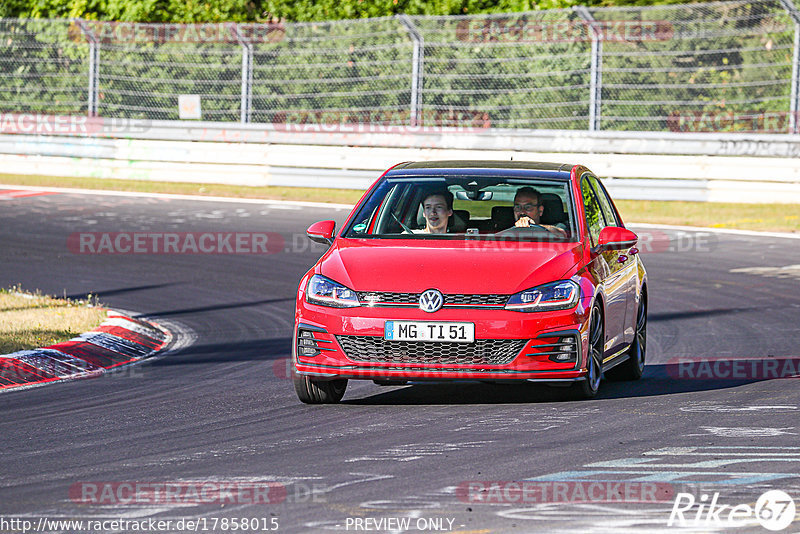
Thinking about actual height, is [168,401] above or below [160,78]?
below

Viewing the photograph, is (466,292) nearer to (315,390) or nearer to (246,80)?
(315,390)

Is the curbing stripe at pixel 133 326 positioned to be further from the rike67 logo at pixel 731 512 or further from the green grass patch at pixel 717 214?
the green grass patch at pixel 717 214

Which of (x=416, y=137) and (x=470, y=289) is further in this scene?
(x=416, y=137)

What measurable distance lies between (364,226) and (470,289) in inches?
55.5

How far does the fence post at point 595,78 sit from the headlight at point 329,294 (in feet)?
52.0

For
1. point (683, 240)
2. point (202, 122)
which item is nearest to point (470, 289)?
point (683, 240)

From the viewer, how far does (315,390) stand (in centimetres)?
876

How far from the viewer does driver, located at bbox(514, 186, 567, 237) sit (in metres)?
9.56

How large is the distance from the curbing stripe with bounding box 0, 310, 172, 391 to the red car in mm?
2205

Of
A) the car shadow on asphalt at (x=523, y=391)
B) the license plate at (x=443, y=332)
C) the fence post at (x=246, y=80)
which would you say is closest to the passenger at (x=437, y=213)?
the car shadow on asphalt at (x=523, y=391)

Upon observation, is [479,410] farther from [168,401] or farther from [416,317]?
[168,401]

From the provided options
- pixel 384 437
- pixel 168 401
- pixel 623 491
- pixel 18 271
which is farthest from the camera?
pixel 18 271

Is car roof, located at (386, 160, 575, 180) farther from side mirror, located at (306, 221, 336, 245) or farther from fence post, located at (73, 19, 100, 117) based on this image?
fence post, located at (73, 19, 100, 117)

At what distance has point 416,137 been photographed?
81.0 ft
